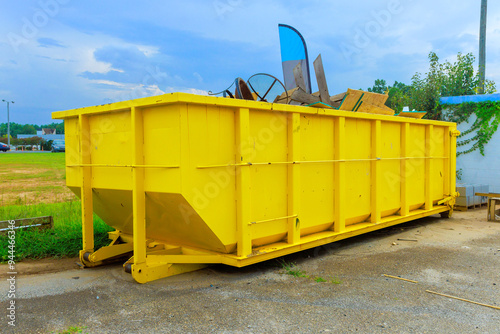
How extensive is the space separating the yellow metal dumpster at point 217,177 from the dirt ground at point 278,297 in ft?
1.03

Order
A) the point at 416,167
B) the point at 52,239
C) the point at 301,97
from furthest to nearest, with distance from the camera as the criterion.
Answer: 1. the point at 416,167
2. the point at 52,239
3. the point at 301,97

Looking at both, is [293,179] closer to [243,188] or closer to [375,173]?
[243,188]

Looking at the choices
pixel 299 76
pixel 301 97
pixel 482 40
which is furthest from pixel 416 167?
pixel 482 40

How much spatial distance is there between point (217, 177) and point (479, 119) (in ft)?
34.6

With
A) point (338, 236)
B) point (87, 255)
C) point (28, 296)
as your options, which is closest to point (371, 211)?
point (338, 236)

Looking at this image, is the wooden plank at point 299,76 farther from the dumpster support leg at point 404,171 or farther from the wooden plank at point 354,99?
the dumpster support leg at point 404,171

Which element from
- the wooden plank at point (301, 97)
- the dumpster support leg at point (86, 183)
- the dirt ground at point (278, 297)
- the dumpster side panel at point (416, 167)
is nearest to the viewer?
the dirt ground at point (278, 297)

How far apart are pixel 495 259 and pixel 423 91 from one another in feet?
35.3

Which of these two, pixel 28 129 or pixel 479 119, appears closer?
pixel 479 119

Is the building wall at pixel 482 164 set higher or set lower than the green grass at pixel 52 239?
higher

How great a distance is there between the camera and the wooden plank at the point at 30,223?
19.8ft

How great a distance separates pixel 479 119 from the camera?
1164 cm

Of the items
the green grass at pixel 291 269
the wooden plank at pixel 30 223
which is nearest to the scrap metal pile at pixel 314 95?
the green grass at pixel 291 269

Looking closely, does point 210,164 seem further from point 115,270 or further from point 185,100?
point 115,270
